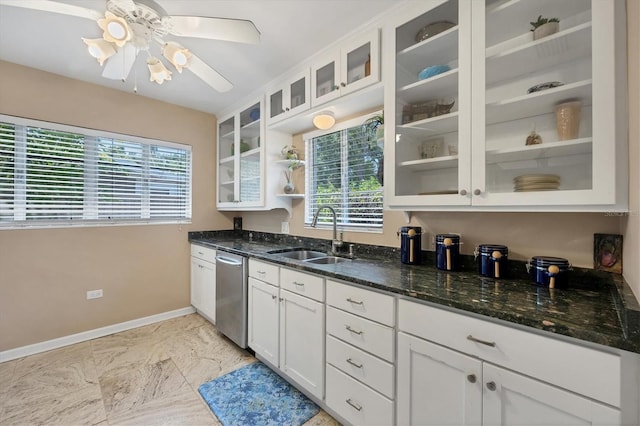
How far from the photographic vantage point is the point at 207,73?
168 cm

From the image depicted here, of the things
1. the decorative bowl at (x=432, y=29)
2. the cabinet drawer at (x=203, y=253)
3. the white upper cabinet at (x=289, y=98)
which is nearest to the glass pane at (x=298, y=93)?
the white upper cabinet at (x=289, y=98)

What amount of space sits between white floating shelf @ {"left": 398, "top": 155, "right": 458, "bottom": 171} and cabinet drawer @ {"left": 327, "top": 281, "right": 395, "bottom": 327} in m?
0.79

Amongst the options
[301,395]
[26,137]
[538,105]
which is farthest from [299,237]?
[26,137]

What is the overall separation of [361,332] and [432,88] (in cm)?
142

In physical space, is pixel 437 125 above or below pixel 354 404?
above

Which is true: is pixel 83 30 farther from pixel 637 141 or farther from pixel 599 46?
pixel 637 141

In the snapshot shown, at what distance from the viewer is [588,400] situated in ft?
2.68

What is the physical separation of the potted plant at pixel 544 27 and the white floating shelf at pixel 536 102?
26cm

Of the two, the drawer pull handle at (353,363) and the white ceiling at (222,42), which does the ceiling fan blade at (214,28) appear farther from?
the drawer pull handle at (353,363)

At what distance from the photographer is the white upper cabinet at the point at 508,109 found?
1019 millimetres

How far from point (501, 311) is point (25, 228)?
353cm

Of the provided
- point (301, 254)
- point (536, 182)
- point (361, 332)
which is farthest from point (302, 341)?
point (536, 182)

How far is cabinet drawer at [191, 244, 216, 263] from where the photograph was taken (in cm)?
279

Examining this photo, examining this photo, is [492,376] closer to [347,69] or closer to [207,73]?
[347,69]
